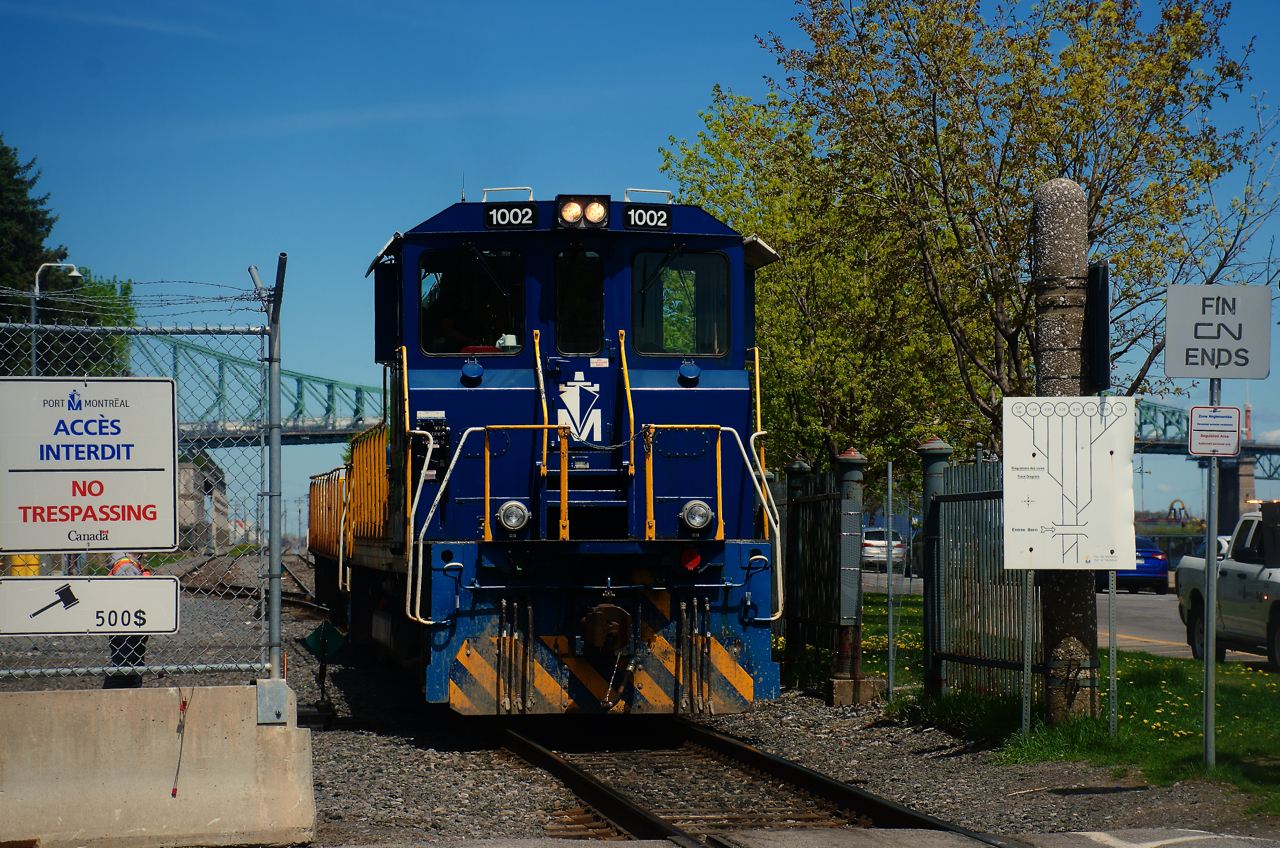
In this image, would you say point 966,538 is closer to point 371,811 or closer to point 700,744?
point 700,744

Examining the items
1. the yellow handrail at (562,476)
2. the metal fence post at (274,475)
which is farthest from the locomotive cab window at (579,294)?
the metal fence post at (274,475)

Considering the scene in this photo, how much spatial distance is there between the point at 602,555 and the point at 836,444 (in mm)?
13622

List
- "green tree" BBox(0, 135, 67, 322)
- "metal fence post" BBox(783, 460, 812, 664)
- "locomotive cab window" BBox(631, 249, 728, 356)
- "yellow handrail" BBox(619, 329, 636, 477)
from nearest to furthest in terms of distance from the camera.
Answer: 1. "yellow handrail" BBox(619, 329, 636, 477)
2. "locomotive cab window" BBox(631, 249, 728, 356)
3. "metal fence post" BBox(783, 460, 812, 664)
4. "green tree" BBox(0, 135, 67, 322)

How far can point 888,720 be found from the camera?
11.1 m

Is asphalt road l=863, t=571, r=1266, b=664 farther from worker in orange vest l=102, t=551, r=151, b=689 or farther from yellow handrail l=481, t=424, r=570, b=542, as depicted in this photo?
worker in orange vest l=102, t=551, r=151, b=689

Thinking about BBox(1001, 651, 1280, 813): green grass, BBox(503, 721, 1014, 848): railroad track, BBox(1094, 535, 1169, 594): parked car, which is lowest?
BBox(1094, 535, 1169, 594): parked car

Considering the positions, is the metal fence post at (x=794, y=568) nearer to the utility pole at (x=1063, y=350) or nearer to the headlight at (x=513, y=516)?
the utility pole at (x=1063, y=350)

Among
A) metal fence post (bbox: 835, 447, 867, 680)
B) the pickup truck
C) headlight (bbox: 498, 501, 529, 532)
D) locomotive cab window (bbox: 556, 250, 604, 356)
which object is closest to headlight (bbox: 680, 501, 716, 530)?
Result: headlight (bbox: 498, 501, 529, 532)

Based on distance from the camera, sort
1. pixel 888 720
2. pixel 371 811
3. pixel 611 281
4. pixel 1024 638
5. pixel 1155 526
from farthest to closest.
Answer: pixel 1155 526 < pixel 888 720 < pixel 611 281 < pixel 1024 638 < pixel 371 811

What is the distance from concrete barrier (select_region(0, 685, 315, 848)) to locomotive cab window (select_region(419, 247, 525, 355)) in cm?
397

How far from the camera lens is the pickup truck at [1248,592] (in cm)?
1491

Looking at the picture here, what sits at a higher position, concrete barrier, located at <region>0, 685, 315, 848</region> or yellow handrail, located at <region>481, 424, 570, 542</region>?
yellow handrail, located at <region>481, 424, 570, 542</region>

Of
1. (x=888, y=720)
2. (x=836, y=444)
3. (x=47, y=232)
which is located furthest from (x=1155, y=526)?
(x=888, y=720)

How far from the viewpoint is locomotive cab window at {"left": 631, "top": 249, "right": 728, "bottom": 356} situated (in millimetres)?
10281
